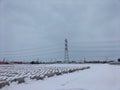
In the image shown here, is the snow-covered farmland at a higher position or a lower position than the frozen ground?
higher

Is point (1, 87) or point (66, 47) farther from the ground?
point (66, 47)

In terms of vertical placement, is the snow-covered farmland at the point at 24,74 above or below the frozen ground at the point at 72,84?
above

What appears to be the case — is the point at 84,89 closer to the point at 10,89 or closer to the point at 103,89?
the point at 103,89

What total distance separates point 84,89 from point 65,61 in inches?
1669

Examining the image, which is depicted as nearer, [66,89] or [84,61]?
[66,89]

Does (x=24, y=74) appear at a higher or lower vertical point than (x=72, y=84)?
higher

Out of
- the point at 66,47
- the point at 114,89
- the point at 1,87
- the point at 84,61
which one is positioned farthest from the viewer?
the point at 84,61

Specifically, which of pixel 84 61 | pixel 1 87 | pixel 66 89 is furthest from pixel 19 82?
pixel 84 61

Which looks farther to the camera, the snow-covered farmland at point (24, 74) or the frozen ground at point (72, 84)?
the snow-covered farmland at point (24, 74)

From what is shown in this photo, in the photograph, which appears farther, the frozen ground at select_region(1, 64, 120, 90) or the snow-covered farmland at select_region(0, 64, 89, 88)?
the snow-covered farmland at select_region(0, 64, 89, 88)

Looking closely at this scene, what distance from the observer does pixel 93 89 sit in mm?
9094

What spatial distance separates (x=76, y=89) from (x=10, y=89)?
8.96 feet

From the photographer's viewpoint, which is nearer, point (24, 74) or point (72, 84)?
point (72, 84)

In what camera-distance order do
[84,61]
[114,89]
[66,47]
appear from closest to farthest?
[114,89]
[66,47]
[84,61]
